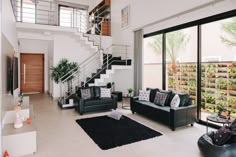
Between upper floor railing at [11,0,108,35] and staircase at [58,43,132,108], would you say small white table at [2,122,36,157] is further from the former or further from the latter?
upper floor railing at [11,0,108,35]

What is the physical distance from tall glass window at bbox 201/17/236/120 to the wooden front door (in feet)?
27.8

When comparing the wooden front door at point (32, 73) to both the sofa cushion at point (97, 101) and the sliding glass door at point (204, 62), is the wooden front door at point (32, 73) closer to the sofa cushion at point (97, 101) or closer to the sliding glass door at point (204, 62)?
the sofa cushion at point (97, 101)

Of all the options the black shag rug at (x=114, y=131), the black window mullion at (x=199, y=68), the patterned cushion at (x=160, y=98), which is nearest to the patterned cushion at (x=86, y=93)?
the black shag rug at (x=114, y=131)

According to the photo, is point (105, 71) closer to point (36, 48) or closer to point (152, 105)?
point (152, 105)

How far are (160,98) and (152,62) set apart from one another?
6.93 ft

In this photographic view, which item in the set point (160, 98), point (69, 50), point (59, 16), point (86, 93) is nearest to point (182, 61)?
point (160, 98)

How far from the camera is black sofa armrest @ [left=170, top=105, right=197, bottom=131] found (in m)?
3.98

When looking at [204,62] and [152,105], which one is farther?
[152,105]

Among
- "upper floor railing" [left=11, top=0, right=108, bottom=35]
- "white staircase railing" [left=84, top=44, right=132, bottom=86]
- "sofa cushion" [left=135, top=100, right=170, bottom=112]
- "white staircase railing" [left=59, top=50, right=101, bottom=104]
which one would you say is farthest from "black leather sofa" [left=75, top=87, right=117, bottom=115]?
"upper floor railing" [left=11, top=0, right=108, bottom=35]

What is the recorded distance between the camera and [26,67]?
30.5ft

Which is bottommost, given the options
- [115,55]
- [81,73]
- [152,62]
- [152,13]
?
[81,73]

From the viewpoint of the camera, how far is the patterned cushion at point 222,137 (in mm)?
2686

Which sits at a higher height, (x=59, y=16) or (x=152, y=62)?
(x=59, y=16)

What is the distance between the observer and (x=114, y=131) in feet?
13.1
